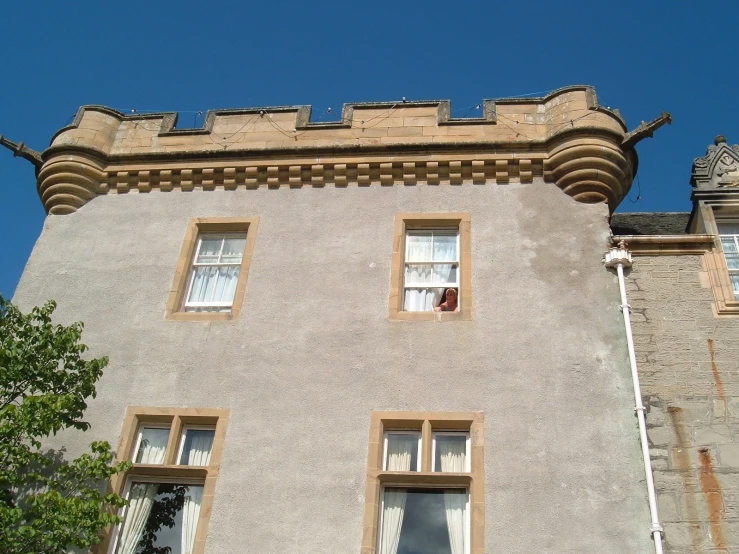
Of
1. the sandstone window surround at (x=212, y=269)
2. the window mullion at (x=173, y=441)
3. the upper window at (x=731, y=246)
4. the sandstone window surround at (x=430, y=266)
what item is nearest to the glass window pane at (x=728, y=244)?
the upper window at (x=731, y=246)

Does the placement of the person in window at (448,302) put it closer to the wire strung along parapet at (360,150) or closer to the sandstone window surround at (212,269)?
the wire strung along parapet at (360,150)

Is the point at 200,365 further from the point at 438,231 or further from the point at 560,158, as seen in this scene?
the point at 560,158

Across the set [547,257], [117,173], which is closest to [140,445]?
[117,173]

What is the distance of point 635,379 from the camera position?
9.88 metres

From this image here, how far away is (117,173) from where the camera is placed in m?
13.1

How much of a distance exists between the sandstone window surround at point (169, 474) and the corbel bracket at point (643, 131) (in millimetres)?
6763

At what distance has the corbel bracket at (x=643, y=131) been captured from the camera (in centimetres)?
1217

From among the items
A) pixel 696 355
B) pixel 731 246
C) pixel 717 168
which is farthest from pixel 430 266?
pixel 717 168

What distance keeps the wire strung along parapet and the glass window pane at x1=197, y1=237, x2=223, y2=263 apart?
2.93ft

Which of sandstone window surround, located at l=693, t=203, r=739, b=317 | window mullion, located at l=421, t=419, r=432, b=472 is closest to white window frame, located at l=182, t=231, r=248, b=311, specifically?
window mullion, located at l=421, t=419, r=432, b=472

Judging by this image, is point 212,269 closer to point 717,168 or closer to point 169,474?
point 169,474

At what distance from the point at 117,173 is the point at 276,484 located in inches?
236

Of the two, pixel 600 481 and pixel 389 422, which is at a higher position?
pixel 389 422

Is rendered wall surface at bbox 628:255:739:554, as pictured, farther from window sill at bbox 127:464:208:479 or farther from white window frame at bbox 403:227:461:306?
window sill at bbox 127:464:208:479
